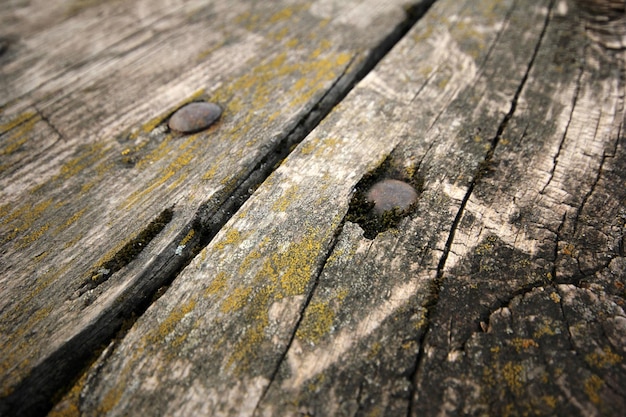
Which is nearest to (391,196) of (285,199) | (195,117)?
(285,199)

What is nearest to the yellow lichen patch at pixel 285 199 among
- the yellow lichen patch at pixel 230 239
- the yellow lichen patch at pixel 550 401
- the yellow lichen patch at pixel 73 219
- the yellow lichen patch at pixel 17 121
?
the yellow lichen patch at pixel 230 239

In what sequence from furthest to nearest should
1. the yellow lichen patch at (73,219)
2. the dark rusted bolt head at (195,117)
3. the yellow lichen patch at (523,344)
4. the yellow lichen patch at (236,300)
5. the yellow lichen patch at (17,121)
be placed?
the yellow lichen patch at (17,121) < the dark rusted bolt head at (195,117) < the yellow lichen patch at (73,219) < the yellow lichen patch at (236,300) < the yellow lichen patch at (523,344)

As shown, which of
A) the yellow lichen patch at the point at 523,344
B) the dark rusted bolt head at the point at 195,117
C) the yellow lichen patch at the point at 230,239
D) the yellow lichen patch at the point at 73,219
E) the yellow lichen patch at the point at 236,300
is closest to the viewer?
the yellow lichen patch at the point at 523,344

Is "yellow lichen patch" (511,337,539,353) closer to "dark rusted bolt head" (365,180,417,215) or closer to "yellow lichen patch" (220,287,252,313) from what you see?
"dark rusted bolt head" (365,180,417,215)

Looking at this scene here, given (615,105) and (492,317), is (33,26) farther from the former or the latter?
(615,105)

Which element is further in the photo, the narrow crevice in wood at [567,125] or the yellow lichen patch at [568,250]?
the narrow crevice in wood at [567,125]

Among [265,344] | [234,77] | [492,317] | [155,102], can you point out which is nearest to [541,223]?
[492,317]

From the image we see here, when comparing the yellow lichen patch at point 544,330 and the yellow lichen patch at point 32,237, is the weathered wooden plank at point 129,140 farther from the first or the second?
the yellow lichen patch at point 544,330

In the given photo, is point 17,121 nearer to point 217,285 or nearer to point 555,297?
point 217,285
